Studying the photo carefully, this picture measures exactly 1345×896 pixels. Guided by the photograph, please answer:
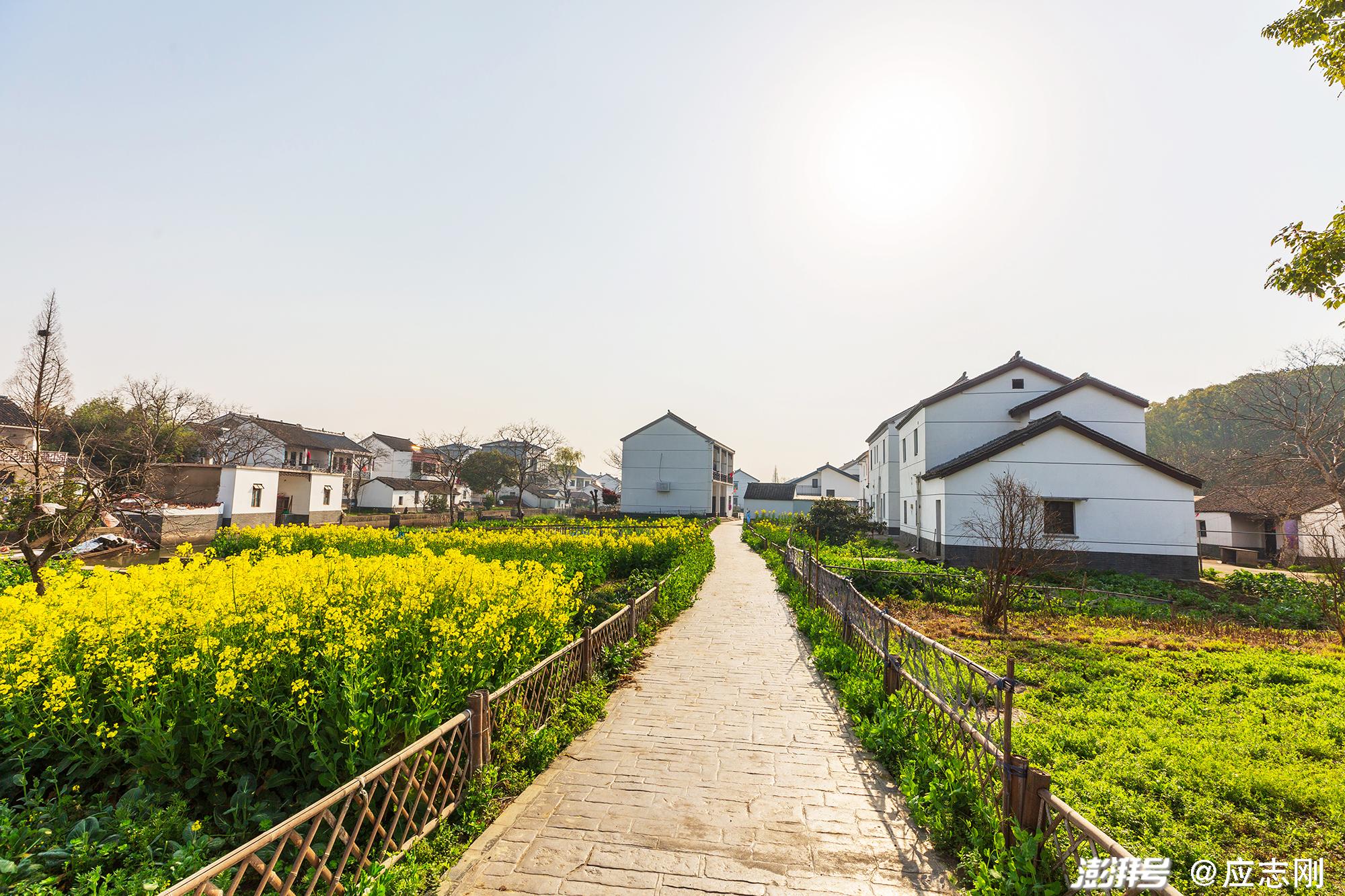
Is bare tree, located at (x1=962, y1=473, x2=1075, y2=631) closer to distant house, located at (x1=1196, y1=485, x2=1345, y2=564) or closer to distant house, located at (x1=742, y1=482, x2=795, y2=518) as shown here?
distant house, located at (x1=1196, y1=485, x2=1345, y2=564)

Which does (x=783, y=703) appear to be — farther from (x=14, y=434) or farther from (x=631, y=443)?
(x=14, y=434)

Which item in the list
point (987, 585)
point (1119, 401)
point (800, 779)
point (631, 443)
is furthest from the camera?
point (631, 443)

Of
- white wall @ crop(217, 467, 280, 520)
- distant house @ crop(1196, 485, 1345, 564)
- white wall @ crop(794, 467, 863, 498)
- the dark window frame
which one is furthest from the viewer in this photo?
white wall @ crop(794, 467, 863, 498)

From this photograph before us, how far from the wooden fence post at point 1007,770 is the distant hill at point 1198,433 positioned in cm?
3829

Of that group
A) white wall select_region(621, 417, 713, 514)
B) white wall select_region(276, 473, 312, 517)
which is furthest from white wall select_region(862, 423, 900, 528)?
white wall select_region(276, 473, 312, 517)

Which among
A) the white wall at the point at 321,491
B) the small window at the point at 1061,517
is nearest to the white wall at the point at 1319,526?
the small window at the point at 1061,517

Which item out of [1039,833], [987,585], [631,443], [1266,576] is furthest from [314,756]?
[631,443]

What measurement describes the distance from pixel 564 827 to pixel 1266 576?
23230 millimetres

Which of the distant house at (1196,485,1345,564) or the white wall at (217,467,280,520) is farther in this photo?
the white wall at (217,467,280,520)

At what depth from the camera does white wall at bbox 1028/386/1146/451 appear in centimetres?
2098

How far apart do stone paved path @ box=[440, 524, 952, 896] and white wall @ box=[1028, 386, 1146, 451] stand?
19796mm

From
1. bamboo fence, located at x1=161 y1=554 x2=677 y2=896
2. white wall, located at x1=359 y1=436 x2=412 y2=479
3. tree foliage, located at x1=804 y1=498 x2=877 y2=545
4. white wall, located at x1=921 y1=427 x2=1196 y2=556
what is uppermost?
white wall, located at x1=359 y1=436 x2=412 y2=479

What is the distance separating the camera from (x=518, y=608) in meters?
5.71

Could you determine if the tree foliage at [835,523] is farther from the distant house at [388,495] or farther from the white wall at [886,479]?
the distant house at [388,495]
